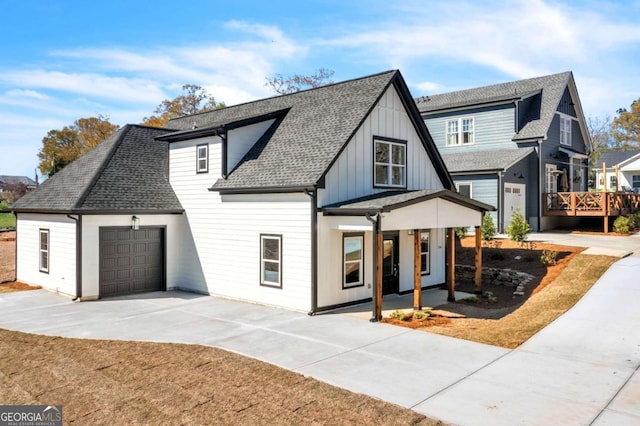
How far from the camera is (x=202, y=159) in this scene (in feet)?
50.3

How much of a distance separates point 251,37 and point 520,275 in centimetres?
1307

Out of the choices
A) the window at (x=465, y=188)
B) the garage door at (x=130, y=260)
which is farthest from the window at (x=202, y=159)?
the window at (x=465, y=188)

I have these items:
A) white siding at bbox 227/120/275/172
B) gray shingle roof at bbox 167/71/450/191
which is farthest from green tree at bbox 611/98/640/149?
white siding at bbox 227/120/275/172

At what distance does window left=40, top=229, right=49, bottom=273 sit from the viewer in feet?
51.1

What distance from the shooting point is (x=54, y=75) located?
2241cm

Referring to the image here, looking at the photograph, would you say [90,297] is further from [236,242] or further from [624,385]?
[624,385]

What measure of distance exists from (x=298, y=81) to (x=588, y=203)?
29.8 meters

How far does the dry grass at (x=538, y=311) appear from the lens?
968 cm

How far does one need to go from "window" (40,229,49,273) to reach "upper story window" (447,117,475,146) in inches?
851

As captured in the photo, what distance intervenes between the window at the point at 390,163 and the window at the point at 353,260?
2093 mm

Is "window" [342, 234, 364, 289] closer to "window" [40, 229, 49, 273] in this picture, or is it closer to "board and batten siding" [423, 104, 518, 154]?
"window" [40, 229, 49, 273]

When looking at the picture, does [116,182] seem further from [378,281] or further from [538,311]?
[538,311]

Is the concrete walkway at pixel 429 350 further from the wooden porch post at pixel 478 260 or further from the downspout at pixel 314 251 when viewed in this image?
the wooden porch post at pixel 478 260

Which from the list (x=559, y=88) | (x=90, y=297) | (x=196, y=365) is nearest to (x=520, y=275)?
(x=196, y=365)
